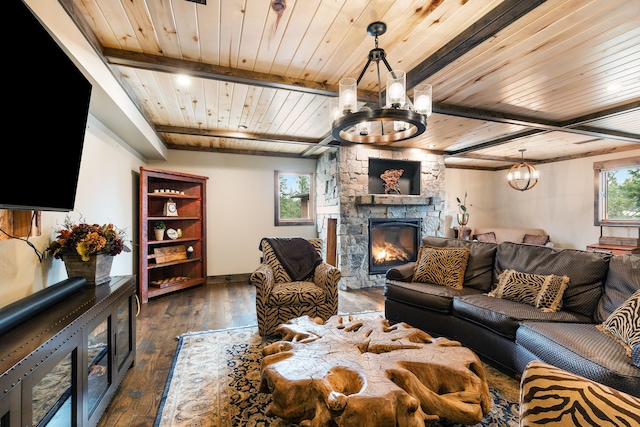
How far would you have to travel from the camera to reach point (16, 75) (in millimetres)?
1202

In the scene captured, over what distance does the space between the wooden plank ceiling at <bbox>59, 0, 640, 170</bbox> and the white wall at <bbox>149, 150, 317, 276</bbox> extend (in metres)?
1.34

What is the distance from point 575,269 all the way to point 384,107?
6.52ft

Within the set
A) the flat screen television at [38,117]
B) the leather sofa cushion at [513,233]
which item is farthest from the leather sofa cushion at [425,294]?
the leather sofa cushion at [513,233]

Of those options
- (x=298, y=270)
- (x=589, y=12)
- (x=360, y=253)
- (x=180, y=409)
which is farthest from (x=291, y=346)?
(x=360, y=253)

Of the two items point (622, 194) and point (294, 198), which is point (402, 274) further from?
point (622, 194)

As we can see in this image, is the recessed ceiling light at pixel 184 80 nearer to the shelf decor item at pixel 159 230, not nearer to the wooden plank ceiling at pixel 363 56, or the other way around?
the wooden plank ceiling at pixel 363 56

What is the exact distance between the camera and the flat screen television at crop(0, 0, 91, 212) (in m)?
1.19

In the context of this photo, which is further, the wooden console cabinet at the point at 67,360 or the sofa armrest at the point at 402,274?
the sofa armrest at the point at 402,274

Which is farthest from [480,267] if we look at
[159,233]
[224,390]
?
[159,233]

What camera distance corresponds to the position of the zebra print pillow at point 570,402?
0.56m

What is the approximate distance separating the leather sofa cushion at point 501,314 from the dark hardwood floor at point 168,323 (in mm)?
1429

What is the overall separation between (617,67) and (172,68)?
362 centimetres

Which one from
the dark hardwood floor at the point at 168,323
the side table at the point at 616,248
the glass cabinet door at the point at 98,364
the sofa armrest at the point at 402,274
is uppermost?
the side table at the point at 616,248

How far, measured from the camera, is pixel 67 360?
131 centimetres
